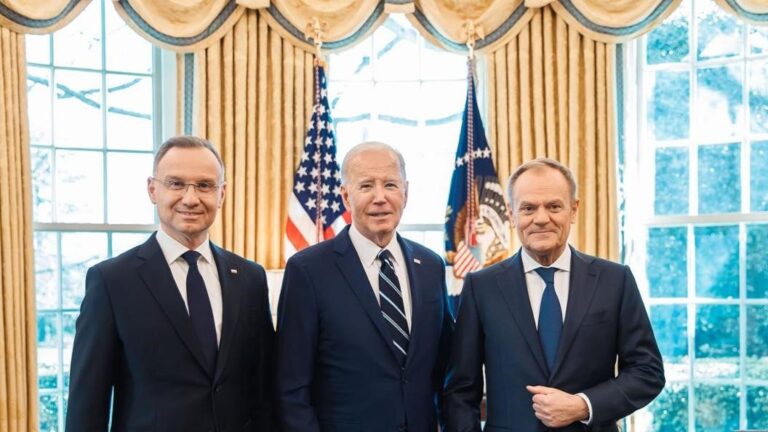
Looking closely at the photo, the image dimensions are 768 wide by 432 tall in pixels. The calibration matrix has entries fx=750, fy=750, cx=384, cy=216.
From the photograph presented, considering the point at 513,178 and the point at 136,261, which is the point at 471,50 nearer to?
the point at 513,178

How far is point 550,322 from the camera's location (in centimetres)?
230

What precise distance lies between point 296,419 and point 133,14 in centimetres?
312

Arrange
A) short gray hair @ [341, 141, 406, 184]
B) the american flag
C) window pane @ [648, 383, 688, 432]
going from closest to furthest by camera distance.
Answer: short gray hair @ [341, 141, 406, 184] < the american flag < window pane @ [648, 383, 688, 432]

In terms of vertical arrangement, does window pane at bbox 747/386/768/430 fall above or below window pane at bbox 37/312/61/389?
below

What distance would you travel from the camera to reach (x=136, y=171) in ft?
16.1

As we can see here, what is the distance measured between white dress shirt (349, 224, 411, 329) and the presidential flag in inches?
83.5

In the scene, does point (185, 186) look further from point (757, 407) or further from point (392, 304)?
point (757, 407)

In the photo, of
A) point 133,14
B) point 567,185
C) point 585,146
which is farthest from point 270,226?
point 567,185

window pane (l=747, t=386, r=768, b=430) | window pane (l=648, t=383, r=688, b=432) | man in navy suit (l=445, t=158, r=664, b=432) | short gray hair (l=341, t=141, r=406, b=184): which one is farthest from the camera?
window pane (l=648, t=383, r=688, b=432)

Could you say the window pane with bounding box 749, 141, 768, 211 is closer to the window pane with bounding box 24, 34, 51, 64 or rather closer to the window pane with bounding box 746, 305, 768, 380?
the window pane with bounding box 746, 305, 768, 380

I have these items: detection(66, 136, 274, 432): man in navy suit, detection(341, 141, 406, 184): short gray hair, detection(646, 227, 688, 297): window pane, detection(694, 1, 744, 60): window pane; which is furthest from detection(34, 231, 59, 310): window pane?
detection(694, 1, 744, 60): window pane

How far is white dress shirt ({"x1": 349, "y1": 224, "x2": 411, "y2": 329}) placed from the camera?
2.43 m

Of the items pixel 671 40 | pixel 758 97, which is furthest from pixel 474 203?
pixel 758 97

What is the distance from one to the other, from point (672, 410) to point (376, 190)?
3464 millimetres
